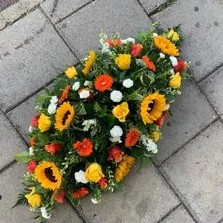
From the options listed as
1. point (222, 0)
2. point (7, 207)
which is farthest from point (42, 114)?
point (222, 0)

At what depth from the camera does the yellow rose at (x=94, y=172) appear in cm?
358

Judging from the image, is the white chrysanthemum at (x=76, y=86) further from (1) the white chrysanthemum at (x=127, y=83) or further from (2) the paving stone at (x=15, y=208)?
(2) the paving stone at (x=15, y=208)

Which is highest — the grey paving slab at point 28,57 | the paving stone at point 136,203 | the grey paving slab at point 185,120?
the grey paving slab at point 28,57

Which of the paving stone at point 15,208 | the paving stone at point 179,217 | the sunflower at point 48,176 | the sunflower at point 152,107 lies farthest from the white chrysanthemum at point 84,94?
the paving stone at point 179,217

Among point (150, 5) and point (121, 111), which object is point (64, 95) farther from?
point (150, 5)

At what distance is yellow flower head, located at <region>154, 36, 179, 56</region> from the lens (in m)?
3.79

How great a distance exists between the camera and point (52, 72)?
412 centimetres

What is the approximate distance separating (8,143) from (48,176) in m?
0.57

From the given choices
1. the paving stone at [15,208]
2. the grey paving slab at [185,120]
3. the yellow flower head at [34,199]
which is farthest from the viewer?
the grey paving slab at [185,120]

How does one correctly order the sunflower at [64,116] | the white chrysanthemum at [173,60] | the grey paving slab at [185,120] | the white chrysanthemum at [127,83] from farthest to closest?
the grey paving slab at [185,120] → the white chrysanthemum at [173,60] → the white chrysanthemum at [127,83] → the sunflower at [64,116]

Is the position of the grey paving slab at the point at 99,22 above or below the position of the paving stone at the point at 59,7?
below

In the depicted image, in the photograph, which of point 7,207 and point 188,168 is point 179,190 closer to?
point 188,168

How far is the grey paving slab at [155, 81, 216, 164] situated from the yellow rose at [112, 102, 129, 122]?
1.95 feet

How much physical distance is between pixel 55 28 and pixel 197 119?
1228 millimetres
